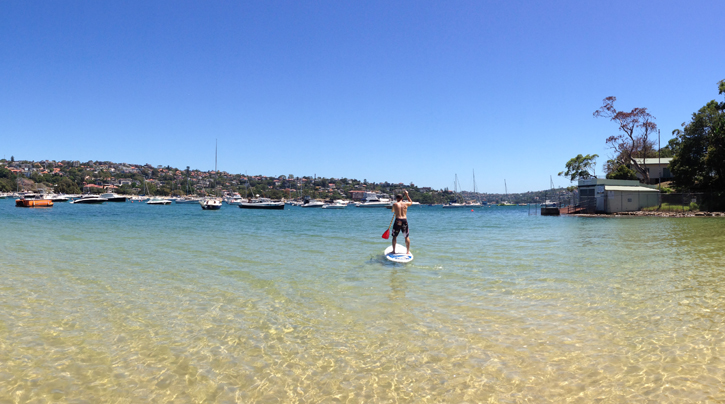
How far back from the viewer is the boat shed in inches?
1820

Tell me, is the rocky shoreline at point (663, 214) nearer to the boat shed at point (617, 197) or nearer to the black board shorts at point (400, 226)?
the boat shed at point (617, 197)

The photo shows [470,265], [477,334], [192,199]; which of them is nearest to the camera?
[477,334]

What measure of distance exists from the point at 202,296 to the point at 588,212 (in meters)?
51.4

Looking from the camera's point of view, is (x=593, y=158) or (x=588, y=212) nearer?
(x=588, y=212)

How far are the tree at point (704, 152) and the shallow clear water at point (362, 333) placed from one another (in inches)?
1693

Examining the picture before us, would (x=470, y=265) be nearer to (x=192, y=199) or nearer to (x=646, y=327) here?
Result: (x=646, y=327)

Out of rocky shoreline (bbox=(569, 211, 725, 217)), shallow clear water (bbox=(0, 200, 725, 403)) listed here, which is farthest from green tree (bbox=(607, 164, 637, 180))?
shallow clear water (bbox=(0, 200, 725, 403))

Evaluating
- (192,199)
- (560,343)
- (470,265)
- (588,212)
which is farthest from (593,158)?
(192,199)

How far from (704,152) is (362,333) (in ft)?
188

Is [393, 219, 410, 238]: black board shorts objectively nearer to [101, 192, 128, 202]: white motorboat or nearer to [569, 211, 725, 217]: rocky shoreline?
[569, 211, 725, 217]: rocky shoreline

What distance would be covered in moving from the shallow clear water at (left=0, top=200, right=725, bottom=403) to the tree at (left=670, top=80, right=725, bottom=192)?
43.0 metres

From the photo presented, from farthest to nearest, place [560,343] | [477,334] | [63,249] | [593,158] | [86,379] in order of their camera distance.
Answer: [593,158] < [63,249] < [477,334] < [560,343] < [86,379]

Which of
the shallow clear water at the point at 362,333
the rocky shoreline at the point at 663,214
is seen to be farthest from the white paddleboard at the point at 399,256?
the rocky shoreline at the point at 663,214

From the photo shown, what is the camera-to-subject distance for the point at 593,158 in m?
73.8
